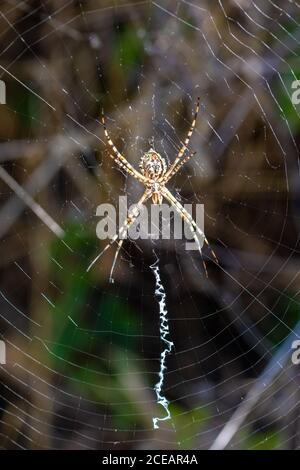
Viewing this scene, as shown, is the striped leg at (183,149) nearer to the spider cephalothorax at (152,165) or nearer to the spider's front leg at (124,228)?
the spider cephalothorax at (152,165)

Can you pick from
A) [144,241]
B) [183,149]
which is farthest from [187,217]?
[183,149]

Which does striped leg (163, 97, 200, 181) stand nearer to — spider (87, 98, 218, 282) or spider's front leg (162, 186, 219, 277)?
spider (87, 98, 218, 282)

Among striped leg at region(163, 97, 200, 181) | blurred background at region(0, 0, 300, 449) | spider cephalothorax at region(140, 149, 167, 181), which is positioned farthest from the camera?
spider cephalothorax at region(140, 149, 167, 181)

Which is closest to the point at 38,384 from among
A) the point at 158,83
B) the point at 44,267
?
the point at 44,267

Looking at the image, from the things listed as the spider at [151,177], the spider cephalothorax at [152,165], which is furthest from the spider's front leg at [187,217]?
→ the spider cephalothorax at [152,165]

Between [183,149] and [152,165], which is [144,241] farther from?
[183,149]

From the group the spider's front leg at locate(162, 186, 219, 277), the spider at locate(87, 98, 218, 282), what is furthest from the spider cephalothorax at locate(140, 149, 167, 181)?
the spider's front leg at locate(162, 186, 219, 277)

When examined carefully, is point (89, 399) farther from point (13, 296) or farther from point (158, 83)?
point (158, 83)
